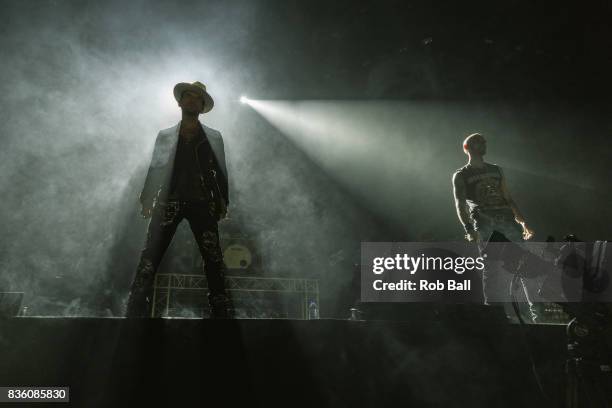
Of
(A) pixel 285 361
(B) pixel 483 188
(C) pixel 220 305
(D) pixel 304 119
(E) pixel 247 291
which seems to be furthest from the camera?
(D) pixel 304 119

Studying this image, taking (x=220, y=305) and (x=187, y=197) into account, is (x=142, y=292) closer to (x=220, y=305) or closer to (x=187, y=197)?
(x=220, y=305)

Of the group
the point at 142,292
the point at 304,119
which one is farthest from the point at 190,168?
the point at 304,119

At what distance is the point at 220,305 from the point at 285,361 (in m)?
0.94

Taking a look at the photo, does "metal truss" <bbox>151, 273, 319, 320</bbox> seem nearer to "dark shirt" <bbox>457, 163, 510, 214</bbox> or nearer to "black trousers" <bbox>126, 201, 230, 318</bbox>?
"black trousers" <bbox>126, 201, 230, 318</bbox>

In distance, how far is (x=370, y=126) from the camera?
10125 millimetres

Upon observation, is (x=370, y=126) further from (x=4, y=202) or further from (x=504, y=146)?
(x=4, y=202)

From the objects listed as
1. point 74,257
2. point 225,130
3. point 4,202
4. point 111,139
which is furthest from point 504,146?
point 4,202

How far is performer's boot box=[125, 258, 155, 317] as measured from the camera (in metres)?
3.15

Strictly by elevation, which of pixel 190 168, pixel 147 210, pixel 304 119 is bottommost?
pixel 147 210

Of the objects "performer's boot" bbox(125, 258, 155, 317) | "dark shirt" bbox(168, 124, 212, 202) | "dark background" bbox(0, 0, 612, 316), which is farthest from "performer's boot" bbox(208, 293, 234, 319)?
"dark background" bbox(0, 0, 612, 316)

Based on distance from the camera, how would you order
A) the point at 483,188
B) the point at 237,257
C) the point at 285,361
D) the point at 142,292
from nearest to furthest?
the point at 285,361
the point at 142,292
the point at 483,188
the point at 237,257

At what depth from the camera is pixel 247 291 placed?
10.1 meters

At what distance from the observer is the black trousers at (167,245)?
3.29 m

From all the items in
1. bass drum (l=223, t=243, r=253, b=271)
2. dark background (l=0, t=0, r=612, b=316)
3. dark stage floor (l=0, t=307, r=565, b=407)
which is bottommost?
dark stage floor (l=0, t=307, r=565, b=407)
